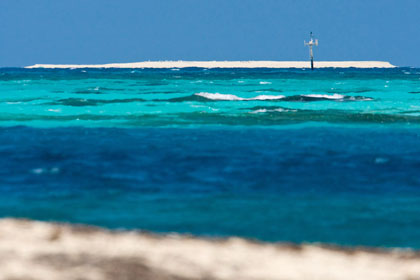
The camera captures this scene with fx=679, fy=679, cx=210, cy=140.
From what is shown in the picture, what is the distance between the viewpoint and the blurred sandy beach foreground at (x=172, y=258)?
→ 631 cm

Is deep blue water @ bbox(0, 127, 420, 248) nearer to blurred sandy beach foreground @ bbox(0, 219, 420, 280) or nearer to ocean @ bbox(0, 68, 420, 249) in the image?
ocean @ bbox(0, 68, 420, 249)

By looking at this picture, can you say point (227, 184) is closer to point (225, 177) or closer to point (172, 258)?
point (225, 177)

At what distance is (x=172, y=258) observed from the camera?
6.82m

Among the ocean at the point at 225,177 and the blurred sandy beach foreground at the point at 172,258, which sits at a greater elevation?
the blurred sandy beach foreground at the point at 172,258

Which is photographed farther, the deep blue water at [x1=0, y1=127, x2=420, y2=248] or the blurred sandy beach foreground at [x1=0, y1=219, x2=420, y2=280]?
the deep blue water at [x1=0, y1=127, x2=420, y2=248]

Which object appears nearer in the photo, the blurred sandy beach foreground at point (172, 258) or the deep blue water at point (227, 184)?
the blurred sandy beach foreground at point (172, 258)

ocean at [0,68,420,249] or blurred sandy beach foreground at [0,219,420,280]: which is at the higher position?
blurred sandy beach foreground at [0,219,420,280]

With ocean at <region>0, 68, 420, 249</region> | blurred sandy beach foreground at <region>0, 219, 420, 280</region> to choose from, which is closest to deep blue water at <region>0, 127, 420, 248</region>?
ocean at <region>0, 68, 420, 249</region>

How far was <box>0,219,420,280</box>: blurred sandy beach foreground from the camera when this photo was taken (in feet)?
20.7

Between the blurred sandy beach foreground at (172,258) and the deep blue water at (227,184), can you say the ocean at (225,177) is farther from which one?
the blurred sandy beach foreground at (172,258)

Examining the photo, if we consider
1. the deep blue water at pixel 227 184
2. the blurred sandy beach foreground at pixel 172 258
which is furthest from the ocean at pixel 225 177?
the blurred sandy beach foreground at pixel 172 258

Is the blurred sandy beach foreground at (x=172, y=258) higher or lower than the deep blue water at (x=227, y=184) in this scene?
higher

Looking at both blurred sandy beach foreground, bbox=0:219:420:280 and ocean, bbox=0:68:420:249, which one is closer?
blurred sandy beach foreground, bbox=0:219:420:280

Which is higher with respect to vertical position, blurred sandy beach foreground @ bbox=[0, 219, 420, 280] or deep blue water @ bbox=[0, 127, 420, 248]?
blurred sandy beach foreground @ bbox=[0, 219, 420, 280]
